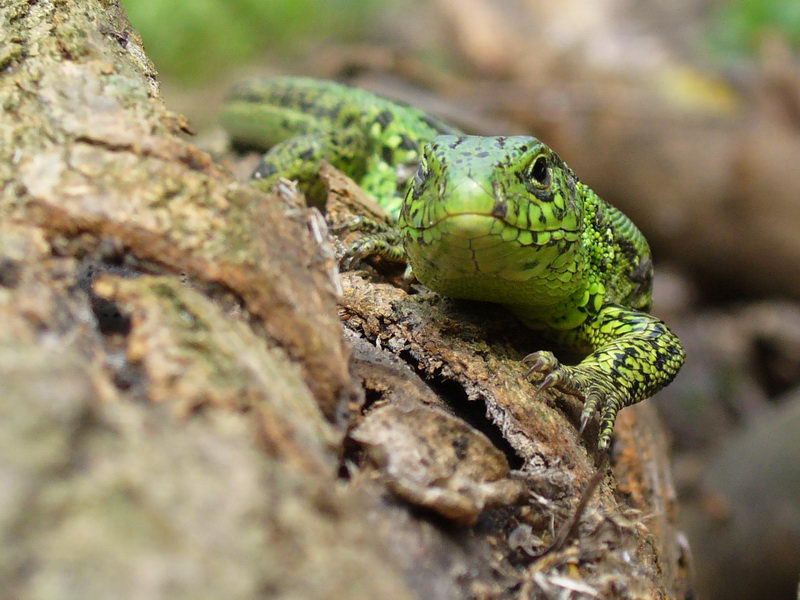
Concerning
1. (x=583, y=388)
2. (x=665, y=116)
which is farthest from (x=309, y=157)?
(x=665, y=116)

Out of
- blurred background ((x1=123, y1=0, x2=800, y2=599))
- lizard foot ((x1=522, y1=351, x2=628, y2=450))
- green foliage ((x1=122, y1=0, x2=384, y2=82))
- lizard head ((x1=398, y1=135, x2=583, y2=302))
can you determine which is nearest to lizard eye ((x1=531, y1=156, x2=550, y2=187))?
lizard head ((x1=398, y1=135, x2=583, y2=302))

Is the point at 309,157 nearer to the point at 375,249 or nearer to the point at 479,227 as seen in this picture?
the point at 375,249

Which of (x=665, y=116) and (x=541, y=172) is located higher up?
(x=541, y=172)

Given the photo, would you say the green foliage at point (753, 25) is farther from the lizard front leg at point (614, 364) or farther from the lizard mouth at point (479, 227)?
the lizard mouth at point (479, 227)

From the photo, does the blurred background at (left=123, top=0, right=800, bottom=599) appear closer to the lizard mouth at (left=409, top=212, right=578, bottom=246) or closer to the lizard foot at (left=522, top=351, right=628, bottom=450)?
the lizard foot at (left=522, top=351, right=628, bottom=450)

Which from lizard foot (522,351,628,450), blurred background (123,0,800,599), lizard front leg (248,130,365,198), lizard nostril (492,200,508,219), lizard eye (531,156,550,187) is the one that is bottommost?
blurred background (123,0,800,599)

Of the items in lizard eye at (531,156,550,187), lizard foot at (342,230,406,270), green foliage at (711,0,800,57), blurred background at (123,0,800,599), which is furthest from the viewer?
green foliage at (711,0,800,57)

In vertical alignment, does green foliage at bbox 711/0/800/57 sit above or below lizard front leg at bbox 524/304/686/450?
above
